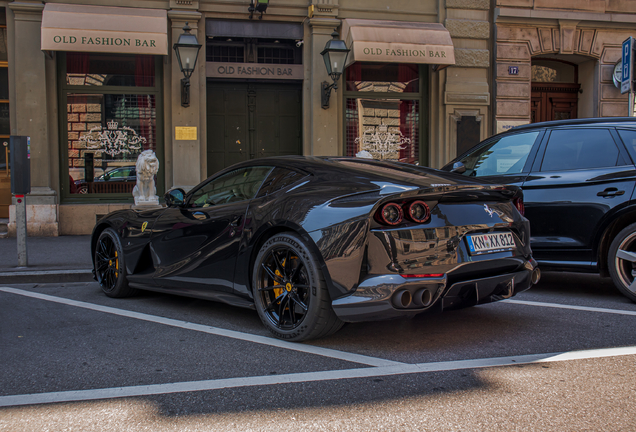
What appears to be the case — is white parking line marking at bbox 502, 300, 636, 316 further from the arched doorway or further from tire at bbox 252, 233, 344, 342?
the arched doorway

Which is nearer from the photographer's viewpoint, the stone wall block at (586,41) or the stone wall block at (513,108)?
the stone wall block at (513,108)

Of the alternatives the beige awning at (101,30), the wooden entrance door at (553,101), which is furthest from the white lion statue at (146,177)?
the wooden entrance door at (553,101)

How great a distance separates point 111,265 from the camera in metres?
5.75

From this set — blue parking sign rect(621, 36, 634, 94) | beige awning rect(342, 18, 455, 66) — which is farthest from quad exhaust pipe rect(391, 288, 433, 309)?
beige awning rect(342, 18, 455, 66)

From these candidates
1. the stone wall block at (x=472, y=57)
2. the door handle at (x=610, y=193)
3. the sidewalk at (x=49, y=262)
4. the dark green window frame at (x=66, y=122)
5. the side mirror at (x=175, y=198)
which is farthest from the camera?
the stone wall block at (x=472, y=57)

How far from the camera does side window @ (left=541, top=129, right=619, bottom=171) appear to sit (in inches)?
212

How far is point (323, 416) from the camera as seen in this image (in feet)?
8.70

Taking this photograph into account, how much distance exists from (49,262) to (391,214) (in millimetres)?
5949

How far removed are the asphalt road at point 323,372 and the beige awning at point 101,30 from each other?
23.9 ft

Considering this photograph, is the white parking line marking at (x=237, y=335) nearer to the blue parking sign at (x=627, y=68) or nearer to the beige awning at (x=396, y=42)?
the blue parking sign at (x=627, y=68)

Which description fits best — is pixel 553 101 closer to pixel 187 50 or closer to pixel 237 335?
pixel 187 50

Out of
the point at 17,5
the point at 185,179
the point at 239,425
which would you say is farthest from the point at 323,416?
the point at 17,5

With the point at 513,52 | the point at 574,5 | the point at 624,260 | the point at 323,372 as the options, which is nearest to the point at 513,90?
the point at 513,52

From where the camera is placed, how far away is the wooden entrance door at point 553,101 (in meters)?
14.7
